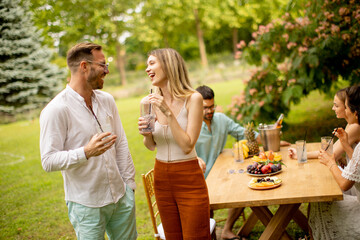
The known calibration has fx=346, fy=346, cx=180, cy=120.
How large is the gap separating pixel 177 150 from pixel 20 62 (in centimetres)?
1304

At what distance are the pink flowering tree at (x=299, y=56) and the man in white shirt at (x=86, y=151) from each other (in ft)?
13.2

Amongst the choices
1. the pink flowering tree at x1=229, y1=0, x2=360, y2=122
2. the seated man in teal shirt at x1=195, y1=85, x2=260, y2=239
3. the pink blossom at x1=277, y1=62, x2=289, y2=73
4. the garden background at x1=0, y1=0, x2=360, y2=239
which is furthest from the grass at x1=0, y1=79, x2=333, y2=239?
the pink blossom at x1=277, y1=62, x2=289, y2=73

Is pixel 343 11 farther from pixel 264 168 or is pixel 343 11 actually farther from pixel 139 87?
pixel 139 87

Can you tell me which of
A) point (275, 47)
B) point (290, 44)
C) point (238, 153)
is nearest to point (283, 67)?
point (275, 47)

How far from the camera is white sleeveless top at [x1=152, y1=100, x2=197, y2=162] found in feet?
7.00

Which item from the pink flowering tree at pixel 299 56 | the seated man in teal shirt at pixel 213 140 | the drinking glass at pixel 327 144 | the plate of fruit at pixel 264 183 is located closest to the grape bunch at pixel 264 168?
the plate of fruit at pixel 264 183

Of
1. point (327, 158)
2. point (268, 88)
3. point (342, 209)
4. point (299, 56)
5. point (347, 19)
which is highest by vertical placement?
point (347, 19)

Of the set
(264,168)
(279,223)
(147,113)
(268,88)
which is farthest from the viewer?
(268,88)

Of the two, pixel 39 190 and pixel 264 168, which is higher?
pixel 264 168

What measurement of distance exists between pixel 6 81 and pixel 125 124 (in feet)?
18.1

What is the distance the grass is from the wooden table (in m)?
0.97

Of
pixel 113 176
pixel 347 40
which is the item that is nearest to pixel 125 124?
pixel 347 40

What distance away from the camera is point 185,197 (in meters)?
2.12

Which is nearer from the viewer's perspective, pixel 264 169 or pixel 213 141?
pixel 264 169
